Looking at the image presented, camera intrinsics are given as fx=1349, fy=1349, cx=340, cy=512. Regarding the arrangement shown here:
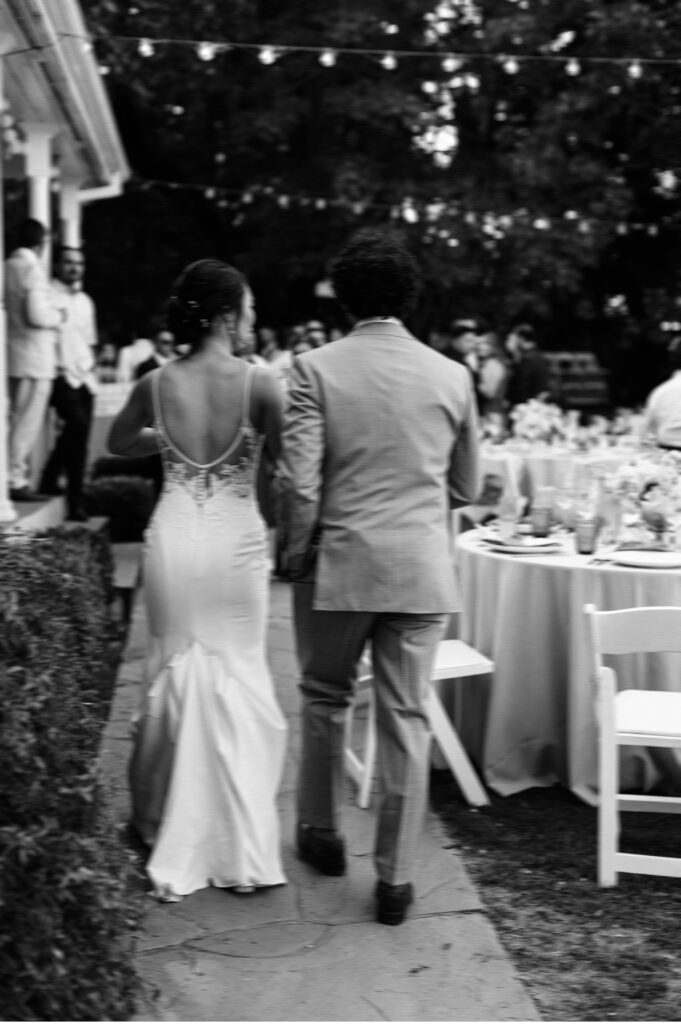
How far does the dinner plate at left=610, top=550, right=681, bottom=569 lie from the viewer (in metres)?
4.88

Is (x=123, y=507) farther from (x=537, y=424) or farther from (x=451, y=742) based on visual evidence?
(x=451, y=742)

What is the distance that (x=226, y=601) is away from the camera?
404 centimetres

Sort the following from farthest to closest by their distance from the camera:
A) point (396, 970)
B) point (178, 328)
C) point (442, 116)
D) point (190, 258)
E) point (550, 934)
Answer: point (190, 258)
point (442, 116)
point (178, 328)
point (550, 934)
point (396, 970)

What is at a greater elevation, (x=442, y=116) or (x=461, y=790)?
(x=442, y=116)

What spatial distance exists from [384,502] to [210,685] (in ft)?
2.71

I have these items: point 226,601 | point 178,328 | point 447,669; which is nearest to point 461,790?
point 447,669

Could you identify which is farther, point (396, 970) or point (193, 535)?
point (193, 535)

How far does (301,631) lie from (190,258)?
18561mm

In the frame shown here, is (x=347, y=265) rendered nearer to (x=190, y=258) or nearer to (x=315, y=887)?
(x=315, y=887)

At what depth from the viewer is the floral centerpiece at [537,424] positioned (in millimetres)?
10836

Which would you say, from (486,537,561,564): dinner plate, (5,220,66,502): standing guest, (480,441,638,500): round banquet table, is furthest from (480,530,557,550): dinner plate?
(5,220,66,502): standing guest

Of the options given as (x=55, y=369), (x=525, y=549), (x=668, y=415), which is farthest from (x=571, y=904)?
(x=55, y=369)

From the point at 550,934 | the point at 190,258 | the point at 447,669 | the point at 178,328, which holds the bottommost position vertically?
the point at 550,934

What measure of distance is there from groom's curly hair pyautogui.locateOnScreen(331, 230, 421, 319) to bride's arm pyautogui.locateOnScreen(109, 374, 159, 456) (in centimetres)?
68
